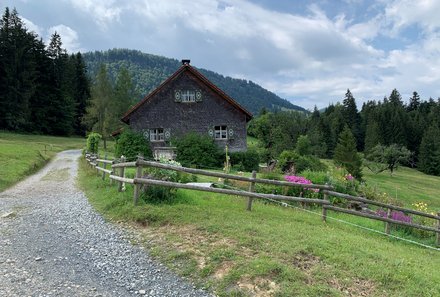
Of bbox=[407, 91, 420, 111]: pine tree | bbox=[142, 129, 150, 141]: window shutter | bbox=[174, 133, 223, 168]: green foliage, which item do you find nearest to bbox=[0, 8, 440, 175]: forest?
bbox=[174, 133, 223, 168]: green foliage

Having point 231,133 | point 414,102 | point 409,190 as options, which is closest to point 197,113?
point 231,133

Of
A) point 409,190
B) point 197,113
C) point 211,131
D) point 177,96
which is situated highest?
point 177,96

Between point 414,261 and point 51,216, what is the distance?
957cm

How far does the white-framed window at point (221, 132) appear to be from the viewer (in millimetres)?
33969

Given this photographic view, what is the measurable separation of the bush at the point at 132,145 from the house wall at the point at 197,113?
2444 mm

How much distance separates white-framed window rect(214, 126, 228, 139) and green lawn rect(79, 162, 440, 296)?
2390cm

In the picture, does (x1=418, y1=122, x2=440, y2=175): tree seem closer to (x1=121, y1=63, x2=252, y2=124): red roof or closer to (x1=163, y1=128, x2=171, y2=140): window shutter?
(x1=121, y1=63, x2=252, y2=124): red roof

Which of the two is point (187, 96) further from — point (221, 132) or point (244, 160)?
point (244, 160)

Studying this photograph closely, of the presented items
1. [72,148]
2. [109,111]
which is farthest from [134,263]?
[109,111]

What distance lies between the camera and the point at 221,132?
112ft

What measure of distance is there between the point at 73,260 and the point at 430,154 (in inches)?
→ 3822

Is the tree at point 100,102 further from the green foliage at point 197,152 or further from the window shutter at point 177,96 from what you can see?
the green foliage at point 197,152

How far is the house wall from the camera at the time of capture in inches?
1336

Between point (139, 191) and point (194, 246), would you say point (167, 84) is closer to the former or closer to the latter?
point (139, 191)
